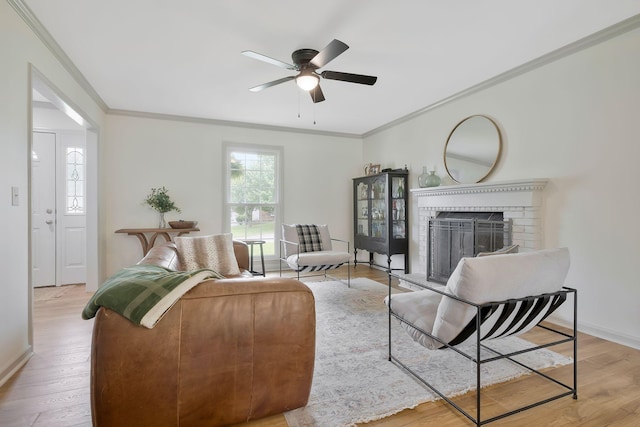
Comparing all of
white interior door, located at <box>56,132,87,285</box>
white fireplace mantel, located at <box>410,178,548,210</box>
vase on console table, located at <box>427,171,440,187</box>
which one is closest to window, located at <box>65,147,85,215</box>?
white interior door, located at <box>56,132,87,285</box>

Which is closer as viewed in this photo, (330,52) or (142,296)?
(142,296)

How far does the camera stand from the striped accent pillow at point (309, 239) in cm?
435

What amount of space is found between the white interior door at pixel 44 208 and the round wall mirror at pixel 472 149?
→ 211 inches

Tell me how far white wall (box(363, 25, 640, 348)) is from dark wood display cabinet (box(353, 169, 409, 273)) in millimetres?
1664

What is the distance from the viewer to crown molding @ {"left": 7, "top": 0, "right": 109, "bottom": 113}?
2.15 m

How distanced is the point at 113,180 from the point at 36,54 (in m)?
2.33

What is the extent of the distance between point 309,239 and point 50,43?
3.30m

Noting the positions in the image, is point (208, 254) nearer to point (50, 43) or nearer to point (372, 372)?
point (372, 372)

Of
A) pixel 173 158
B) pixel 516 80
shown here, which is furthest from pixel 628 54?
pixel 173 158

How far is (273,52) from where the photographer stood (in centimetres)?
288

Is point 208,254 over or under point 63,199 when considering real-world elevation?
under

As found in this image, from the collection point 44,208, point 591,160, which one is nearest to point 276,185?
point 44,208

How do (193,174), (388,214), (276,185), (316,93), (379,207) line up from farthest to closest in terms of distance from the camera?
(276,185) < (379,207) < (193,174) < (388,214) < (316,93)

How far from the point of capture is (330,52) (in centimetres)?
236
